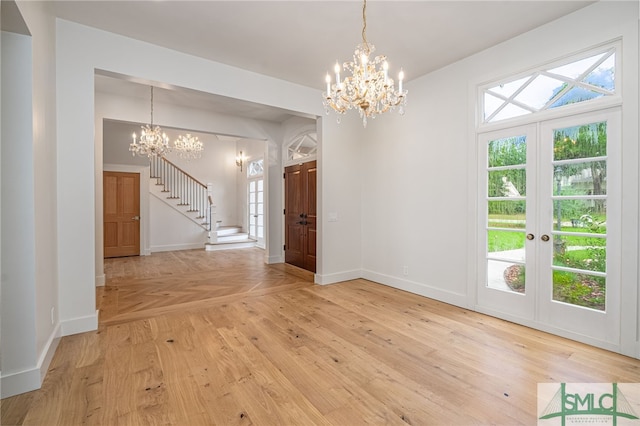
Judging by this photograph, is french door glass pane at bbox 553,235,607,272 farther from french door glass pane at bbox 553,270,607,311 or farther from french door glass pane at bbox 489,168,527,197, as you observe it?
french door glass pane at bbox 489,168,527,197

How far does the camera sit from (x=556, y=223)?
123 inches

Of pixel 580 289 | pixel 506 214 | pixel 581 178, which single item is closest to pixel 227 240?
pixel 506 214

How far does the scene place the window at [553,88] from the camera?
110 inches

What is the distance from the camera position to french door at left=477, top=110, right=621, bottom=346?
9.07ft

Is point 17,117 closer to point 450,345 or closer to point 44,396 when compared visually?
point 44,396

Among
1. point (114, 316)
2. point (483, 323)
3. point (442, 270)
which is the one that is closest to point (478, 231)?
point (442, 270)

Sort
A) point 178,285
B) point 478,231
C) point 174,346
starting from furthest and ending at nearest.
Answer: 1. point 178,285
2. point 478,231
3. point 174,346

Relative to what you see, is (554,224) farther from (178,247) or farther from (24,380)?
(178,247)

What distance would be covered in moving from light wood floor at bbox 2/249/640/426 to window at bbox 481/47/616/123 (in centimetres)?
250

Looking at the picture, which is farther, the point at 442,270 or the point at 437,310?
the point at 442,270

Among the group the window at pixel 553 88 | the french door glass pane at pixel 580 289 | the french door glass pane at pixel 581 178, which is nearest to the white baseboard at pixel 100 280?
the window at pixel 553 88

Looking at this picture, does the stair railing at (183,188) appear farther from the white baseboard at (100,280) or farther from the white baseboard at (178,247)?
the white baseboard at (100,280)

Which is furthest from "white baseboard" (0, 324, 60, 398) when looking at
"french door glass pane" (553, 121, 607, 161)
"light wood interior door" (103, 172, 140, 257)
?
"light wood interior door" (103, 172, 140, 257)

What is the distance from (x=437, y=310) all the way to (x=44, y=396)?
393 cm
